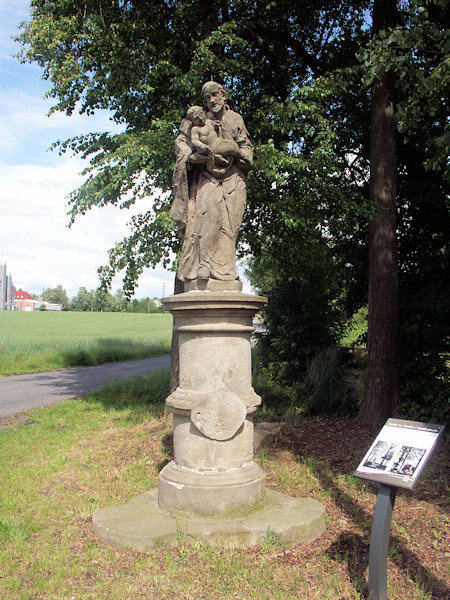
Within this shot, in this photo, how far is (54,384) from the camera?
48.8 feet

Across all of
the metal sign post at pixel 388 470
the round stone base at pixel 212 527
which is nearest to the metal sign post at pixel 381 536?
the metal sign post at pixel 388 470

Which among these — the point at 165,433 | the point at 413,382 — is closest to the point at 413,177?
the point at 413,382

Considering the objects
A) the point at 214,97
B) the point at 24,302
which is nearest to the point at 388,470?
the point at 214,97

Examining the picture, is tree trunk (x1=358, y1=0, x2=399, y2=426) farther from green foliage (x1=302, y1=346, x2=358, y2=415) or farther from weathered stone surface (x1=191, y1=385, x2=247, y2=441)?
weathered stone surface (x1=191, y1=385, x2=247, y2=441)

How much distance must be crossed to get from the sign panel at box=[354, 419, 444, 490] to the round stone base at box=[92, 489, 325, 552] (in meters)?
1.39

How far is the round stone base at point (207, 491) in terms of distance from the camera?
4.43m

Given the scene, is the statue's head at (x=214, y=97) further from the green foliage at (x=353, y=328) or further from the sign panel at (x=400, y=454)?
the green foliage at (x=353, y=328)

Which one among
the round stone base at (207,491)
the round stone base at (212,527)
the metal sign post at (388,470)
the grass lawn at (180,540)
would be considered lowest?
the grass lawn at (180,540)

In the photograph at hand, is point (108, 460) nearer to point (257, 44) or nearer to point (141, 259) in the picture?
point (141, 259)

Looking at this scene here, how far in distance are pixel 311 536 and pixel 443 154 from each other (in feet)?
11.7

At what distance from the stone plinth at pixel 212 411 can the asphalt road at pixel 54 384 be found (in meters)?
6.61

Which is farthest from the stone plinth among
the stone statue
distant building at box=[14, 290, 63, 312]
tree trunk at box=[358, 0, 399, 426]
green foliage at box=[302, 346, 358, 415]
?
distant building at box=[14, 290, 63, 312]

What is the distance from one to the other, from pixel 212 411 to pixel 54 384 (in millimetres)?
11422

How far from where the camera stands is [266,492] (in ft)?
16.3
